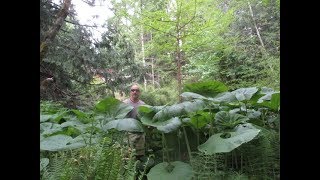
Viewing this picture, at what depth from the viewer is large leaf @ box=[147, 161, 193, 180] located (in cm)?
220

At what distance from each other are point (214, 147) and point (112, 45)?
21.8ft

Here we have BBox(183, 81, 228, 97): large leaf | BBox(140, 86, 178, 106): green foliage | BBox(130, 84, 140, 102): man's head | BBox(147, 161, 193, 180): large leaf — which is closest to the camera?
BBox(147, 161, 193, 180): large leaf

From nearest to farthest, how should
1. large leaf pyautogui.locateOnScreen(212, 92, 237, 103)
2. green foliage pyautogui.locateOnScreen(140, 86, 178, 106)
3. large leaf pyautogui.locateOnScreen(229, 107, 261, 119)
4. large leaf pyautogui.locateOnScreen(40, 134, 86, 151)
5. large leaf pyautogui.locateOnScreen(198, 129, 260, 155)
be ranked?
large leaf pyautogui.locateOnScreen(40, 134, 86, 151) < large leaf pyautogui.locateOnScreen(198, 129, 260, 155) < large leaf pyautogui.locateOnScreen(212, 92, 237, 103) < large leaf pyautogui.locateOnScreen(229, 107, 261, 119) < green foliage pyautogui.locateOnScreen(140, 86, 178, 106)

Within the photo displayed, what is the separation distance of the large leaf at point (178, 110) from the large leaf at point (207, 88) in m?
0.16

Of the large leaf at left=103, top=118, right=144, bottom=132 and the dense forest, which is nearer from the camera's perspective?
the dense forest

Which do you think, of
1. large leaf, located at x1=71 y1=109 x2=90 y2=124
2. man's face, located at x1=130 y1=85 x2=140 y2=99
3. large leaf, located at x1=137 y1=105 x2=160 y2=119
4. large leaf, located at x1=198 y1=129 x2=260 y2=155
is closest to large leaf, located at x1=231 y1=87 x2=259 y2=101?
large leaf, located at x1=198 y1=129 x2=260 y2=155

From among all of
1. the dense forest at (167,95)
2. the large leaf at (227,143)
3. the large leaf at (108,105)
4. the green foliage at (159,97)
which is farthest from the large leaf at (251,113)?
the green foliage at (159,97)

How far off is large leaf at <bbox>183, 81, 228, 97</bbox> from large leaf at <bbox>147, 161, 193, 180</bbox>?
672 millimetres

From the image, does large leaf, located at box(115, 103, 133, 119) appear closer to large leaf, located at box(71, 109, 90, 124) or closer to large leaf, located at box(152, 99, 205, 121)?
large leaf, located at box(71, 109, 90, 124)

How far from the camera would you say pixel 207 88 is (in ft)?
8.68

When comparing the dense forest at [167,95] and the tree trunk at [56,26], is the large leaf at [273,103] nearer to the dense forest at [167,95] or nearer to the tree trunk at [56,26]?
the dense forest at [167,95]

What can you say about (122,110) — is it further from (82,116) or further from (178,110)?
(178,110)
